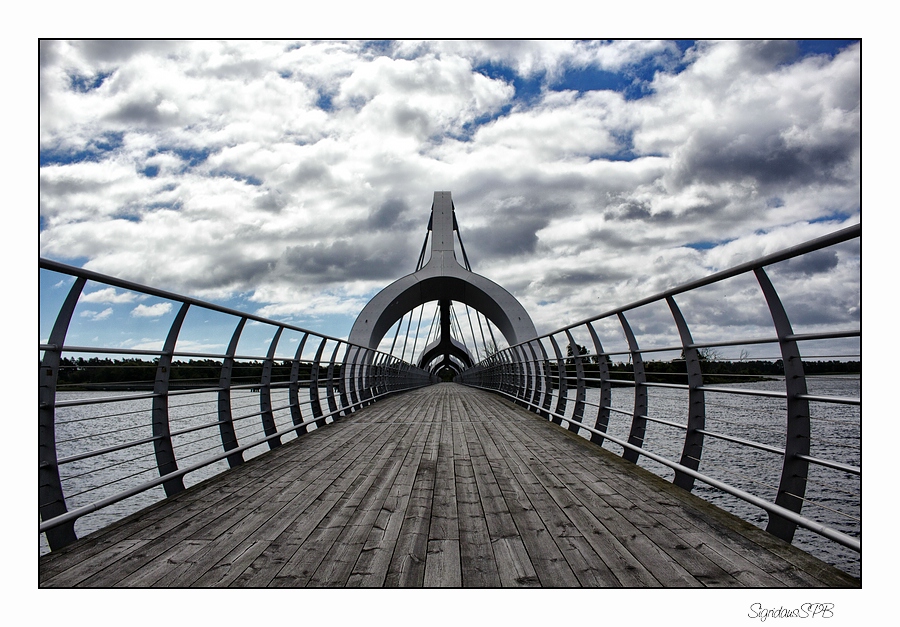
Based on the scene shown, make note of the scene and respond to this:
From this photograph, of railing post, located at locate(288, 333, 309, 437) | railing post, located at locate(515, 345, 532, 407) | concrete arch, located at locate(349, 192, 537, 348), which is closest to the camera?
railing post, located at locate(288, 333, 309, 437)

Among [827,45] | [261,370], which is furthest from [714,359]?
[261,370]

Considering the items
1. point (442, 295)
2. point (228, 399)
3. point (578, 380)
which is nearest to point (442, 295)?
point (442, 295)

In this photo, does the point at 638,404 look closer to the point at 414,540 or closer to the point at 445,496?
the point at 445,496

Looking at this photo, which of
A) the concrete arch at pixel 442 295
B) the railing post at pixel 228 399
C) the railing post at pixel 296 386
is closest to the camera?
the railing post at pixel 228 399

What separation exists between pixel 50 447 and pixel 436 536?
1.63 m

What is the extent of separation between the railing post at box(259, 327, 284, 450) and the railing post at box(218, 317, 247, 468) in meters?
0.60

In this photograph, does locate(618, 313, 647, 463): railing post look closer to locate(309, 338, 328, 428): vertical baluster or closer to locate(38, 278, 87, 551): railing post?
locate(38, 278, 87, 551): railing post

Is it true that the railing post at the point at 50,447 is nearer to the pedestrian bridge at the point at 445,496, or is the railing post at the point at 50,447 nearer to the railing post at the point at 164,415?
the pedestrian bridge at the point at 445,496

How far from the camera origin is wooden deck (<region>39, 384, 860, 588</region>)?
81.2 inches

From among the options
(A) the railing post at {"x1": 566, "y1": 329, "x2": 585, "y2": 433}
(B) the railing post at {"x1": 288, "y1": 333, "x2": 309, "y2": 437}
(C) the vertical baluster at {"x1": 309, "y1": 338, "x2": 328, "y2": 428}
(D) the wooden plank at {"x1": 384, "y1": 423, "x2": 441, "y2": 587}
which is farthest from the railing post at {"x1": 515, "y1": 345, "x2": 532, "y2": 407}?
(D) the wooden plank at {"x1": 384, "y1": 423, "x2": 441, "y2": 587}

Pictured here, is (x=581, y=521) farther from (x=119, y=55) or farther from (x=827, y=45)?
(x=119, y=55)

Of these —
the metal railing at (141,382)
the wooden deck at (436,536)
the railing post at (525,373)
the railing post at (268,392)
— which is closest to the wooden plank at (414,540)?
the wooden deck at (436,536)

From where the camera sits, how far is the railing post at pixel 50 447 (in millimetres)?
2391

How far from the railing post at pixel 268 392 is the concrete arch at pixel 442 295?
17757 millimetres
